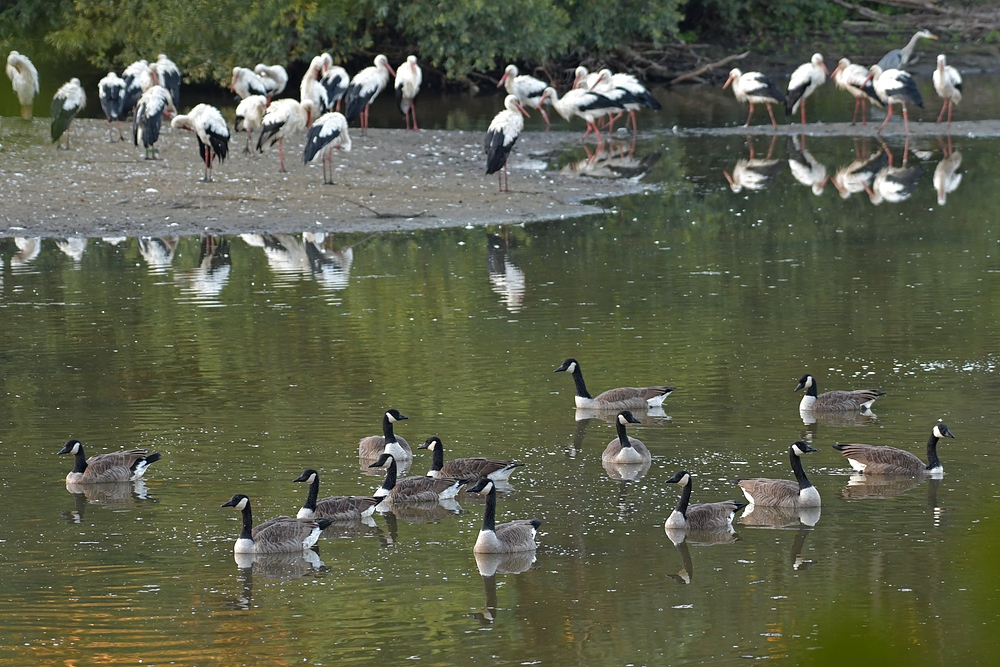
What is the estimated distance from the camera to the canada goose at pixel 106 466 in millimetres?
10453

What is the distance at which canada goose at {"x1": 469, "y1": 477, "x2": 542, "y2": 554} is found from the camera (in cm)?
875

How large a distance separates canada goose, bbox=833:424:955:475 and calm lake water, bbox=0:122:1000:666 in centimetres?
13

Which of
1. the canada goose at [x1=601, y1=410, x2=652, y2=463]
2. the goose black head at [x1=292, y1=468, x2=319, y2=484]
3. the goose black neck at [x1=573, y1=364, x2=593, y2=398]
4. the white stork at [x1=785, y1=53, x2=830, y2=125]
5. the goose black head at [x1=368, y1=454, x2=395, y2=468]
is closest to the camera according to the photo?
the goose black head at [x1=292, y1=468, x2=319, y2=484]

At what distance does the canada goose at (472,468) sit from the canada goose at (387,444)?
0.39 meters

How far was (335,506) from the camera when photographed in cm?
951

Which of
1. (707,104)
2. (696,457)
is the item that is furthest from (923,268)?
(707,104)

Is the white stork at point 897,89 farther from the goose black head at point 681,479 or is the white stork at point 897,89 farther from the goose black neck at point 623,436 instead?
the goose black head at point 681,479

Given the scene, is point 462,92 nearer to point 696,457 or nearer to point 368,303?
point 368,303

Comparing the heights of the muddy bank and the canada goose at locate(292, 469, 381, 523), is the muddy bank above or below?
above

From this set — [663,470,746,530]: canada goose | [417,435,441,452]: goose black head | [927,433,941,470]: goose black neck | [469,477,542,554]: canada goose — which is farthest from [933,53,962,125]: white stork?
[469,477,542,554]: canada goose

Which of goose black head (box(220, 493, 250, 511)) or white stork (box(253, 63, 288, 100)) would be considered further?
white stork (box(253, 63, 288, 100))

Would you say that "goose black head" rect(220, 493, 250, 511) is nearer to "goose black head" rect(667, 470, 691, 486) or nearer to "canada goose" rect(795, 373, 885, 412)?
"goose black head" rect(667, 470, 691, 486)

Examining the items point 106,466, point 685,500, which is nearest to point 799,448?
point 685,500

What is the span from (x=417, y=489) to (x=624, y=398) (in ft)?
8.96
